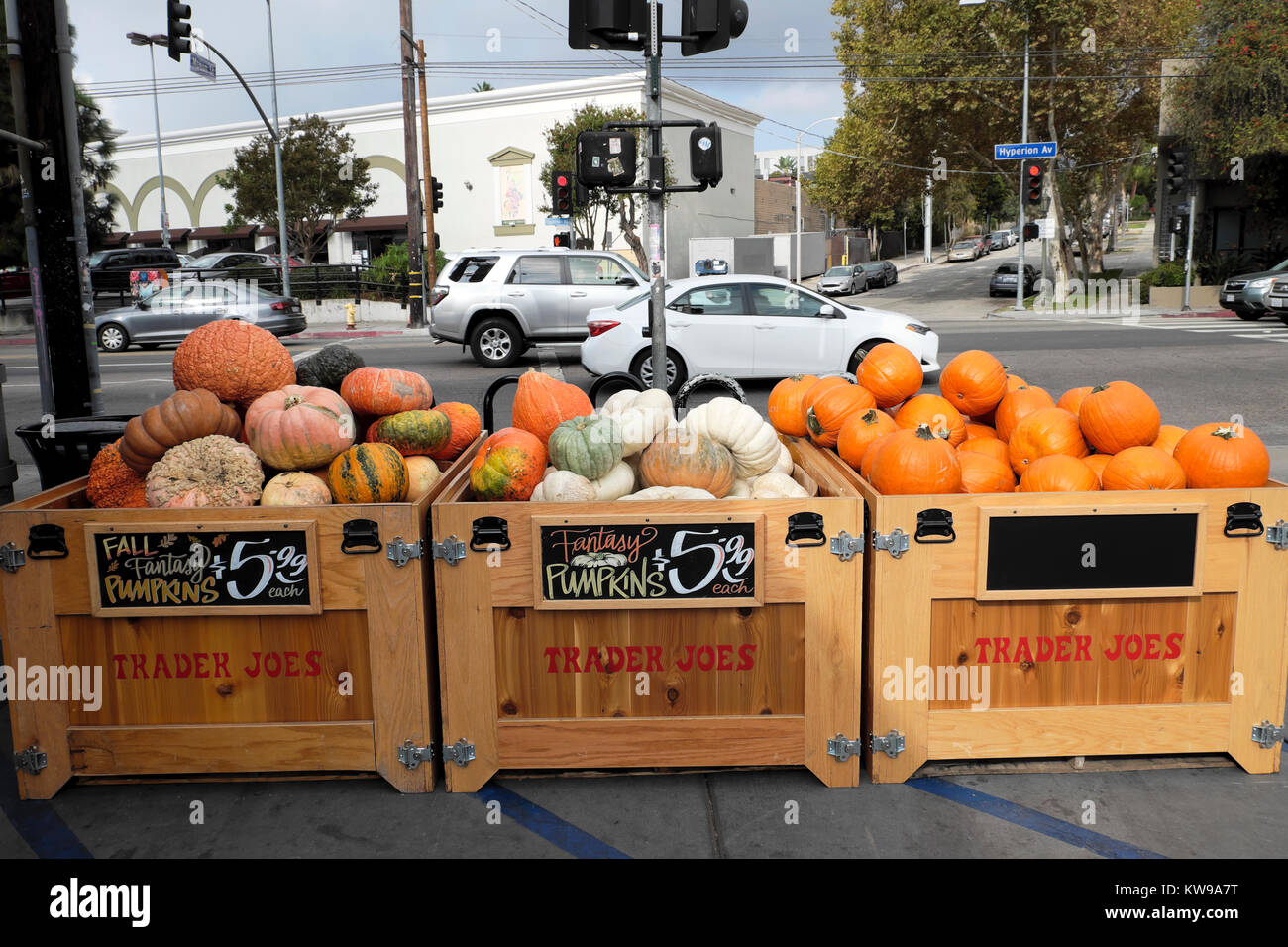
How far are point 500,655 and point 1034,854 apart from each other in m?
1.83

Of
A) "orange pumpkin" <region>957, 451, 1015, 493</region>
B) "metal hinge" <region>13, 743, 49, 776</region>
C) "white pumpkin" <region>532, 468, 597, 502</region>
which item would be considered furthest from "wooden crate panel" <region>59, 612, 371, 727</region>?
"orange pumpkin" <region>957, 451, 1015, 493</region>

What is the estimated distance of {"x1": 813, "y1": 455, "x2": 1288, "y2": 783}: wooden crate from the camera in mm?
3529

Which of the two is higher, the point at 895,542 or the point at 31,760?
the point at 895,542

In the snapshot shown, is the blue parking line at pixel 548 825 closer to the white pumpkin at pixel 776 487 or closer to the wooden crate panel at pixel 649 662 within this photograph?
the wooden crate panel at pixel 649 662

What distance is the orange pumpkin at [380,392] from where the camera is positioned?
166 inches

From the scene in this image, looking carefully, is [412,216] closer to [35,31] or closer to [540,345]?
[540,345]

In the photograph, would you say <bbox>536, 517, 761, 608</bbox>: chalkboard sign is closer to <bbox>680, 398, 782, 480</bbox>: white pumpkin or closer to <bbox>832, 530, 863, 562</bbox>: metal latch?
<bbox>832, 530, 863, 562</bbox>: metal latch

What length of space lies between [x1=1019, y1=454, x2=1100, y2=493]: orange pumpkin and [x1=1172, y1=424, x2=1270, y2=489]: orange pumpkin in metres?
0.33

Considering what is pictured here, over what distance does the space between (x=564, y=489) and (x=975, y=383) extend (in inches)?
80.7

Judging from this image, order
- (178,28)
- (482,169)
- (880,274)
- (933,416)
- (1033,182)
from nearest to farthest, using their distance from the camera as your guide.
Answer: (933,416)
(178,28)
(1033,182)
(482,169)
(880,274)

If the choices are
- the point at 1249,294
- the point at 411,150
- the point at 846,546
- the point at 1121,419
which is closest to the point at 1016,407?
the point at 1121,419

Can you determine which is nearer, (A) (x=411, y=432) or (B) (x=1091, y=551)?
(B) (x=1091, y=551)

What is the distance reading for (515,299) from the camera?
57.6 ft

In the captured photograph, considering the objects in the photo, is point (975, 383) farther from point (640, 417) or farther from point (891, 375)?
point (640, 417)
